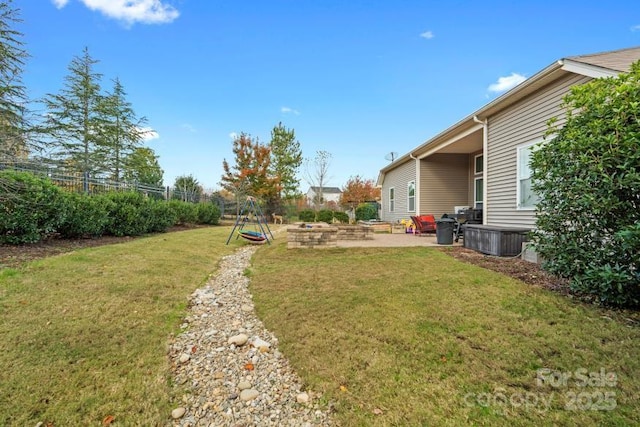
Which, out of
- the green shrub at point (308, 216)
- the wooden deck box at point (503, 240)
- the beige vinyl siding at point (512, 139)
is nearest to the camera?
the beige vinyl siding at point (512, 139)

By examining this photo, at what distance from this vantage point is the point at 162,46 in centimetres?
977

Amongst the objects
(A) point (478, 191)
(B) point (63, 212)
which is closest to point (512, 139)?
(A) point (478, 191)

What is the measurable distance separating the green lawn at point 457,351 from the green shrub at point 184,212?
9.93 m

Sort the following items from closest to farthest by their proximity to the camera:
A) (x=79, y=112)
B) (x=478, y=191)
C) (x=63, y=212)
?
(x=63, y=212) < (x=478, y=191) < (x=79, y=112)

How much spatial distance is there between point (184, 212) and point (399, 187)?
10.7 metres

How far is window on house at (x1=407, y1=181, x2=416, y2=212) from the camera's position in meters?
13.1

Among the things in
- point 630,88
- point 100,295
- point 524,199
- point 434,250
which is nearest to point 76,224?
point 100,295

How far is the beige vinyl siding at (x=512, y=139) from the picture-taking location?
5.85 metres

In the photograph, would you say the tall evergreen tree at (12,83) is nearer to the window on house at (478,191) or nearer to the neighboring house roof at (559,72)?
the neighboring house roof at (559,72)

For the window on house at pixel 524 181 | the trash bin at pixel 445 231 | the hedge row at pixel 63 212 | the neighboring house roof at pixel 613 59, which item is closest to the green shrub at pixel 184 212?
the hedge row at pixel 63 212

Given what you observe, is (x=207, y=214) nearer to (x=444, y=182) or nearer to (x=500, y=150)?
(x=444, y=182)

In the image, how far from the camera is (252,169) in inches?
803

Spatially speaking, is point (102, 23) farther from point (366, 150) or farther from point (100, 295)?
point (366, 150)

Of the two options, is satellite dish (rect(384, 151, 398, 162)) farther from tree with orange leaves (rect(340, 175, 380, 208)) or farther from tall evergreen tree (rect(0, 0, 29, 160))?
tall evergreen tree (rect(0, 0, 29, 160))
